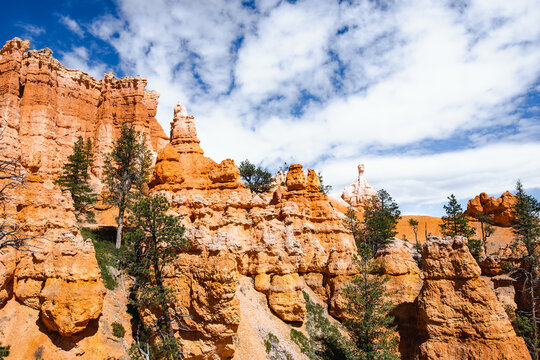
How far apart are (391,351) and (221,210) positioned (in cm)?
1709

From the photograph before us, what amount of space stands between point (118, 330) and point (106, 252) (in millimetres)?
Answer: 8720

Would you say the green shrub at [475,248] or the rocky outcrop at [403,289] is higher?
the green shrub at [475,248]

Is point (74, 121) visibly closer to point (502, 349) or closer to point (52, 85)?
point (52, 85)

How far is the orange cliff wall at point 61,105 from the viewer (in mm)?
Result: 49438

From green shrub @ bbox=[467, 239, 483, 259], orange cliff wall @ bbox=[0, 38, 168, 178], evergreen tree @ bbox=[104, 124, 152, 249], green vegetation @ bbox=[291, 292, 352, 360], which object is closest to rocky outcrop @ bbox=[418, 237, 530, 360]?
green vegetation @ bbox=[291, 292, 352, 360]

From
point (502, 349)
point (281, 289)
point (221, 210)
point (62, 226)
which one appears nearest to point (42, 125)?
point (221, 210)

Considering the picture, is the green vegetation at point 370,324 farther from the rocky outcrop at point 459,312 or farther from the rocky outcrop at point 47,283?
the rocky outcrop at point 47,283

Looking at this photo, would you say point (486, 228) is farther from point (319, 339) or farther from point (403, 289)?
point (319, 339)

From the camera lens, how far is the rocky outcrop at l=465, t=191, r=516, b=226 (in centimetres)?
6372

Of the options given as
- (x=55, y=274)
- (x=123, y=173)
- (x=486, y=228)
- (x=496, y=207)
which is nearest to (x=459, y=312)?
(x=55, y=274)

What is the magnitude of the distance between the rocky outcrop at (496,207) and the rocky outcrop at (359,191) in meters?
31.9

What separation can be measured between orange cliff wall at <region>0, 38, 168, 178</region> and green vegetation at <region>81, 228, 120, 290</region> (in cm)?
2418

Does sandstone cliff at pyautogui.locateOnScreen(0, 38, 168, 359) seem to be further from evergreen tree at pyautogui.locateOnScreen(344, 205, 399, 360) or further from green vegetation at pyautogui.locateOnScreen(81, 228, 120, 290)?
evergreen tree at pyautogui.locateOnScreen(344, 205, 399, 360)

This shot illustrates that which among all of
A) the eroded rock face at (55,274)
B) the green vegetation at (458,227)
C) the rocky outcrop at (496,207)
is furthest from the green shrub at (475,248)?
the eroded rock face at (55,274)
